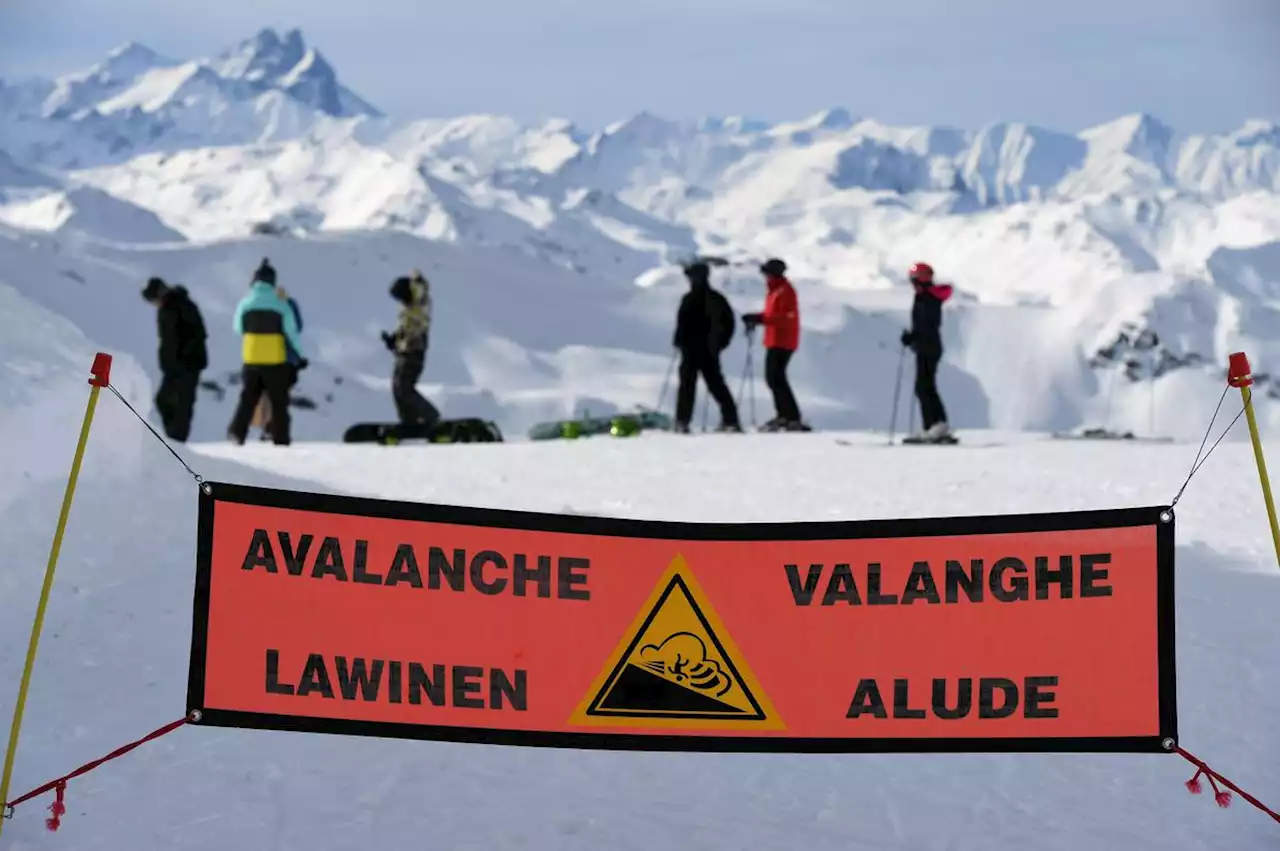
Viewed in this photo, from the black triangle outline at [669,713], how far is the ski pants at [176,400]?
1024cm

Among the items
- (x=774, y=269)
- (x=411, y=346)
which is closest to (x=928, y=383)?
(x=774, y=269)

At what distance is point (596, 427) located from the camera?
57.1ft

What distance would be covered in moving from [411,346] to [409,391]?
0.52 metres

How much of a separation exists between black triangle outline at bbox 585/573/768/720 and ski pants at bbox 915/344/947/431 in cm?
913

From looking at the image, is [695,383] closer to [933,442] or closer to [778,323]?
[778,323]

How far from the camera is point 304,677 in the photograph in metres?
3.65

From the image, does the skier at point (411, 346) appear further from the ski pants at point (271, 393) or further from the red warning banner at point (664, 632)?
the red warning banner at point (664, 632)

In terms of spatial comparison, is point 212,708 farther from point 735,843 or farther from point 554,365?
point 554,365

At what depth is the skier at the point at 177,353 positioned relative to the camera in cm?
1284

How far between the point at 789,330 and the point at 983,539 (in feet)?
33.8

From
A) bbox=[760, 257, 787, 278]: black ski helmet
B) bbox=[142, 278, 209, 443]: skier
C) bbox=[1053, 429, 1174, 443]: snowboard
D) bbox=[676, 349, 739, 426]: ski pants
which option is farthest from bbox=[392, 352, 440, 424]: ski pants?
bbox=[1053, 429, 1174, 443]: snowboard

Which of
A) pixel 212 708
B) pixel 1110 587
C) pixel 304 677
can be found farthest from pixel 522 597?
pixel 1110 587

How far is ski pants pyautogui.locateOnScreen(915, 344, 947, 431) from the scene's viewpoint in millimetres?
12633

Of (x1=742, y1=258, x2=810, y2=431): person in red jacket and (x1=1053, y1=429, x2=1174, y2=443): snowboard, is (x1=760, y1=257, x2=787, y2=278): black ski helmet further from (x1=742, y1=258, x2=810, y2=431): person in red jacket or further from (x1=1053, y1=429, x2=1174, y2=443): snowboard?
(x1=1053, y1=429, x2=1174, y2=443): snowboard
